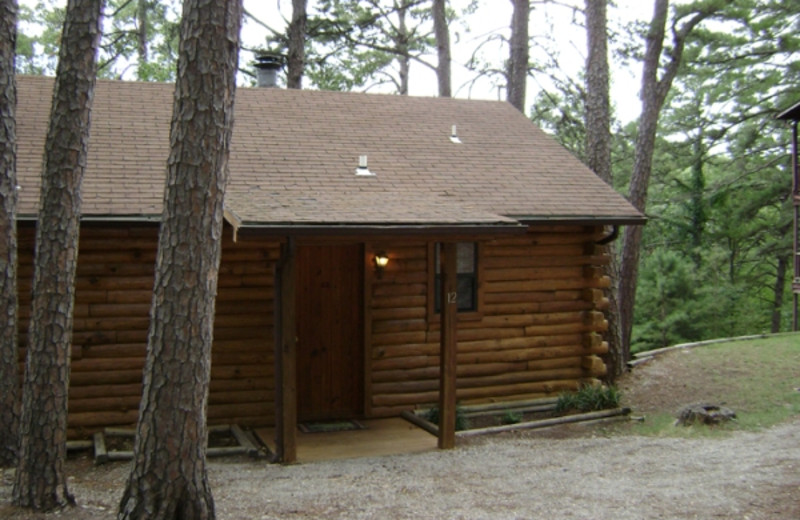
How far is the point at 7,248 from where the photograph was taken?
24.5ft

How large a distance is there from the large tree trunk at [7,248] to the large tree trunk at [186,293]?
2375 millimetres

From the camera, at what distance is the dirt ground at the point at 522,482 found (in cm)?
680

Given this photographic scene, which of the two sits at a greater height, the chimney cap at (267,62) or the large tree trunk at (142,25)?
the large tree trunk at (142,25)

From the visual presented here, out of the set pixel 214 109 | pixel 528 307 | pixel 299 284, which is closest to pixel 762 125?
pixel 528 307

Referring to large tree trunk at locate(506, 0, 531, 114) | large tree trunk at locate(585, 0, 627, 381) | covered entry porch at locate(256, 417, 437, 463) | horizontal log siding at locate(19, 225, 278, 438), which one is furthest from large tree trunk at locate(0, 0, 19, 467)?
large tree trunk at locate(506, 0, 531, 114)

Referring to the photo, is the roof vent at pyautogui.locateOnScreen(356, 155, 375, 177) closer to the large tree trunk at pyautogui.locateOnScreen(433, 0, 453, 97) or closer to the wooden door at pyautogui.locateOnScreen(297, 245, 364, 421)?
the wooden door at pyautogui.locateOnScreen(297, 245, 364, 421)

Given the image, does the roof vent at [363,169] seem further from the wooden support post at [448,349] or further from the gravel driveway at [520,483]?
the gravel driveway at [520,483]

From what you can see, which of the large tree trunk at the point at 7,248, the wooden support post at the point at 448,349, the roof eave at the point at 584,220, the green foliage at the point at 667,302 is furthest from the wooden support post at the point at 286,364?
the green foliage at the point at 667,302

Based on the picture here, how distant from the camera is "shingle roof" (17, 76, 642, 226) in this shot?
9.56 meters

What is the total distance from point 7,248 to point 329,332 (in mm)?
4456

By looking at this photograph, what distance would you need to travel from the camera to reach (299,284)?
1079cm

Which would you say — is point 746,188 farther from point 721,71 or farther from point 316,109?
point 316,109

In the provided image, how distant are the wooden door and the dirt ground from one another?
1.97 meters

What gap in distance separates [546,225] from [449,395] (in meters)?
3.04
